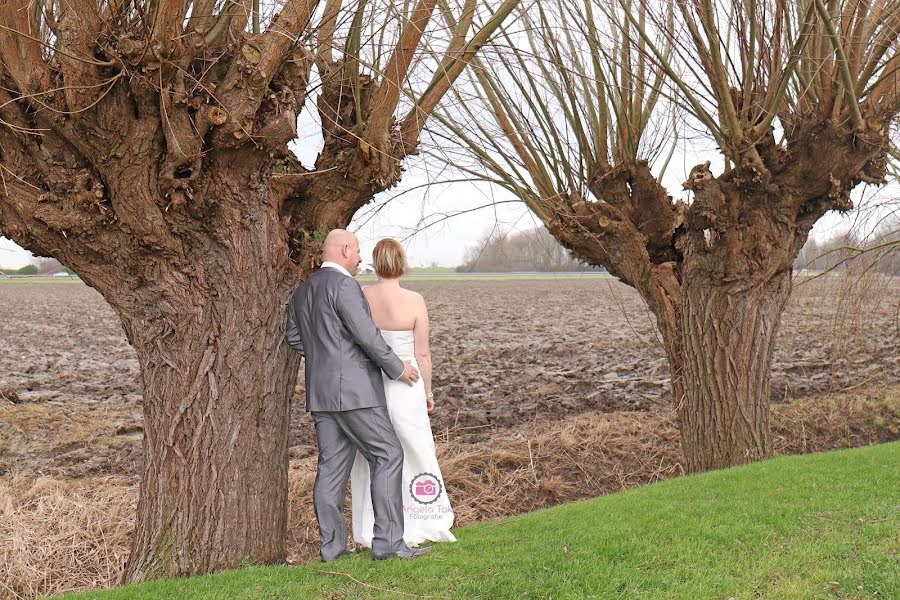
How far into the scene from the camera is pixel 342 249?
5699mm

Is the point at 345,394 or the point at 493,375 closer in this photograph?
the point at 345,394

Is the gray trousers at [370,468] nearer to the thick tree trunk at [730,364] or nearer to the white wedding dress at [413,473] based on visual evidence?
the white wedding dress at [413,473]

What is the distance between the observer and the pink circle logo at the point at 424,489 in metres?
5.84

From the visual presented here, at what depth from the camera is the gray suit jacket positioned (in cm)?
545

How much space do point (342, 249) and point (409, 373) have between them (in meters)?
0.99

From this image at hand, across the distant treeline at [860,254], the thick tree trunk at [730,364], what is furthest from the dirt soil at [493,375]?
the thick tree trunk at [730,364]

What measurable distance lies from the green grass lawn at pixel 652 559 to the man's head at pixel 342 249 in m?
2.03

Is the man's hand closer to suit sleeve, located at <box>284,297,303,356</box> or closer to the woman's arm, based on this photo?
the woman's arm

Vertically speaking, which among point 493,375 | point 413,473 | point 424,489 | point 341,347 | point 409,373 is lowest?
point 493,375

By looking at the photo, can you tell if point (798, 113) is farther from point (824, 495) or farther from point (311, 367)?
point (311, 367)

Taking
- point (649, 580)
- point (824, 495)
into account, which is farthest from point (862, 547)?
point (649, 580)

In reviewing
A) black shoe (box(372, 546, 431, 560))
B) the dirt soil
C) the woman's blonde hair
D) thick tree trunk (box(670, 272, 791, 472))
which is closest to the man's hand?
the woman's blonde hair

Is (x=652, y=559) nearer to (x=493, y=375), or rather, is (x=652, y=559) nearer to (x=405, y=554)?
(x=405, y=554)

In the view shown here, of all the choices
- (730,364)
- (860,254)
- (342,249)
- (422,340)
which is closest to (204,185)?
(342,249)
